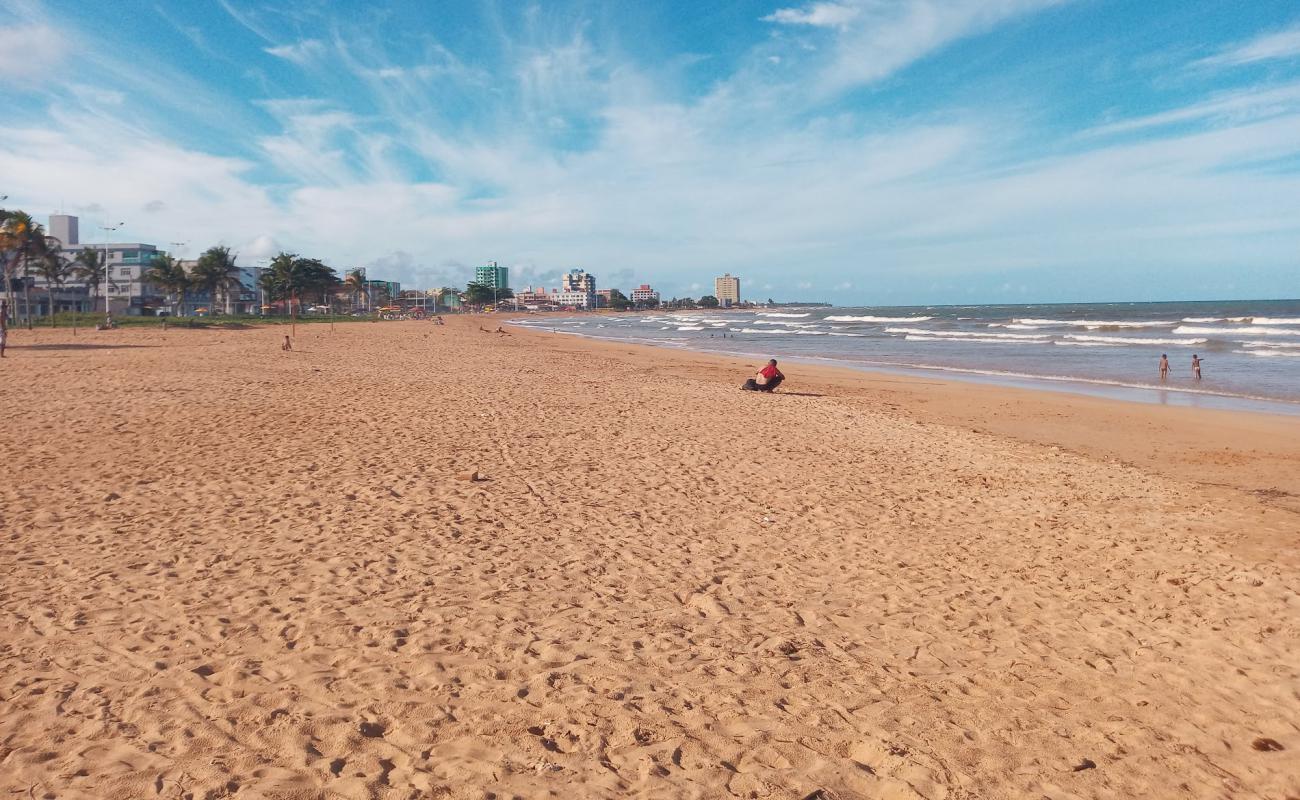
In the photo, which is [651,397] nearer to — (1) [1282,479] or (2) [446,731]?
(1) [1282,479]

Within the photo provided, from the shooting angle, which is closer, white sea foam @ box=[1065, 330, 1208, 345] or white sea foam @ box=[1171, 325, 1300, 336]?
white sea foam @ box=[1065, 330, 1208, 345]

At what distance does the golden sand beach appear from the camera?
128 inches

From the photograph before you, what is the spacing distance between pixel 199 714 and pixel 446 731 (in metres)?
1.13

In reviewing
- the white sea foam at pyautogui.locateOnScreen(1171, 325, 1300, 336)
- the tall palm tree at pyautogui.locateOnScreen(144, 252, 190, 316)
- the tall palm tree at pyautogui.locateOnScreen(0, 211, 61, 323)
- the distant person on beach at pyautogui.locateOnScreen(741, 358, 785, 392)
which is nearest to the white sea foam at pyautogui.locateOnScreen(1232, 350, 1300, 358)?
the white sea foam at pyautogui.locateOnScreen(1171, 325, 1300, 336)

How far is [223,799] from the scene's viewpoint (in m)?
Result: 2.85

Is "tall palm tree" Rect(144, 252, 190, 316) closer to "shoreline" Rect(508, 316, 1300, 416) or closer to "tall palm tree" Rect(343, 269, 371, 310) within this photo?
"tall palm tree" Rect(343, 269, 371, 310)

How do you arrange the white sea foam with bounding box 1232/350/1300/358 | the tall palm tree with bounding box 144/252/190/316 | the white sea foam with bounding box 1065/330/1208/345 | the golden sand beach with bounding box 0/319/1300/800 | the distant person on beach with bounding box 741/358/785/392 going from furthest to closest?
the tall palm tree with bounding box 144/252/190/316
the white sea foam with bounding box 1065/330/1208/345
the white sea foam with bounding box 1232/350/1300/358
the distant person on beach with bounding box 741/358/785/392
the golden sand beach with bounding box 0/319/1300/800

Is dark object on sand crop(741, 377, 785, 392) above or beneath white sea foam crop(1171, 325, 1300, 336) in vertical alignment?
beneath

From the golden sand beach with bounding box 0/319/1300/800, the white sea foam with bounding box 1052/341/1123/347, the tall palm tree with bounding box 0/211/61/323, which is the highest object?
the tall palm tree with bounding box 0/211/61/323

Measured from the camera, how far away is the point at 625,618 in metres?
4.70

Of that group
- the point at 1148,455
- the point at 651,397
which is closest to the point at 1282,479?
the point at 1148,455

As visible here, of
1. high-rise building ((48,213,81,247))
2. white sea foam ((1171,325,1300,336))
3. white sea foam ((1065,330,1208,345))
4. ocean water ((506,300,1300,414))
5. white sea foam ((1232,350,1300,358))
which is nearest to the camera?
ocean water ((506,300,1300,414))

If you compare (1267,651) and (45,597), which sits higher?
(45,597)

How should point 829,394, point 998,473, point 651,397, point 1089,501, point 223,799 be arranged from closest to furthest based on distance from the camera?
point 223,799 → point 1089,501 → point 998,473 → point 651,397 → point 829,394
